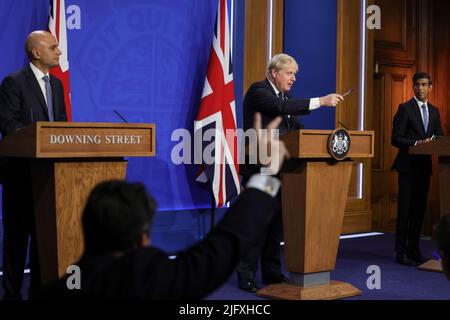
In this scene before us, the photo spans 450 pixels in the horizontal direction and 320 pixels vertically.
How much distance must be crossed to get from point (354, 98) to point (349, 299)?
371 cm

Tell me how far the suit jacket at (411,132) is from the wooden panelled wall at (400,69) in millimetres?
2115

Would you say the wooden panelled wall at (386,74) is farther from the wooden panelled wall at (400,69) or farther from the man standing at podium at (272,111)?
Answer: the man standing at podium at (272,111)

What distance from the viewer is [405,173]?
590cm

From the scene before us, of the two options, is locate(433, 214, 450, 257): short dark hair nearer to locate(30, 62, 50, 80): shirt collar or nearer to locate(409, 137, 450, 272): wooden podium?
locate(30, 62, 50, 80): shirt collar

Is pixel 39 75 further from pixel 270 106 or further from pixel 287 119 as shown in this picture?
pixel 287 119

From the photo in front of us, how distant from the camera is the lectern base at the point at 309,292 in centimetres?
432

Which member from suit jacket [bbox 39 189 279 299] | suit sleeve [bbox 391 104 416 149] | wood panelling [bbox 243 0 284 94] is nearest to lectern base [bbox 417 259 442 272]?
suit sleeve [bbox 391 104 416 149]

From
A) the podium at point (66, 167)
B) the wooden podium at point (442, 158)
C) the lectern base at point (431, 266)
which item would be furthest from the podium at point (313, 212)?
the lectern base at point (431, 266)

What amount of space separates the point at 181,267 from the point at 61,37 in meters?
3.90

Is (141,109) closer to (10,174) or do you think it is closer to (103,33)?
(103,33)

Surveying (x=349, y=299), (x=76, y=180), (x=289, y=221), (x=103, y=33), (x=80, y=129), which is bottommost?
(x=349, y=299)

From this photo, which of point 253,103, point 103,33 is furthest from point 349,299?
point 103,33

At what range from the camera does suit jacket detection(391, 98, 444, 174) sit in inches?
231

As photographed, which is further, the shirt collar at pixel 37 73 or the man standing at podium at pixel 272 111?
the man standing at podium at pixel 272 111
